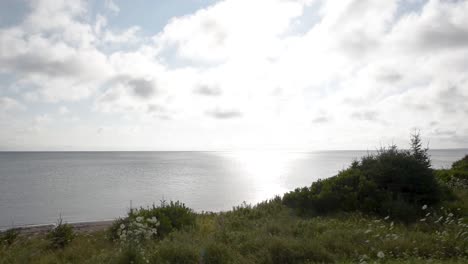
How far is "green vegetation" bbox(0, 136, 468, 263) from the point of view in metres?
7.07

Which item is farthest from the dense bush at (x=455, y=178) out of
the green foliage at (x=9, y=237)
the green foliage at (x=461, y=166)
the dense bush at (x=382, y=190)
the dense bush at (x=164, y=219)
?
the green foliage at (x=9, y=237)

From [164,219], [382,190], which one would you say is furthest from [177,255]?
[382,190]

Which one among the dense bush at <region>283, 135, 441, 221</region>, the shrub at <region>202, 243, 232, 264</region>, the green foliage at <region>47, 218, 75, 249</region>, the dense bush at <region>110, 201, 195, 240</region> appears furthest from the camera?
the dense bush at <region>283, 135, 441, 221</region>

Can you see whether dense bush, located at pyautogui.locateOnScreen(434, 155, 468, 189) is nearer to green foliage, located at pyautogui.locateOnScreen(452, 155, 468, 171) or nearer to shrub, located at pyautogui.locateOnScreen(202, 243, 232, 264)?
green foliage, located at pyautogui.locateOnScreen(452, 155, 468, 171)

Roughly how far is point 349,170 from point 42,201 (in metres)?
38.6

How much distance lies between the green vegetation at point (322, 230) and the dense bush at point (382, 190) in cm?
4

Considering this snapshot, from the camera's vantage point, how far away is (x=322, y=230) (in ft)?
31.1

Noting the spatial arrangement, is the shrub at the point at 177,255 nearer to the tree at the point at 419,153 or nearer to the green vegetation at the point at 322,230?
the green vegetation at the point at 322,230

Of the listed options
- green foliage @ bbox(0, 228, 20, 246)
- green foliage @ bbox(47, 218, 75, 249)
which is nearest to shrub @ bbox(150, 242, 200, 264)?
green foliage @ bbox(47, 218, 75, 249)

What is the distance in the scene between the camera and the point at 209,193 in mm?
46719

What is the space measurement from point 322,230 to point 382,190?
14.9 ft

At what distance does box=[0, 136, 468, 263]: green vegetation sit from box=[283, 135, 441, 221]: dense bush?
0.04 metres

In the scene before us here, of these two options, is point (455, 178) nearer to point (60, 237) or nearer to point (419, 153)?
point (419, 153)

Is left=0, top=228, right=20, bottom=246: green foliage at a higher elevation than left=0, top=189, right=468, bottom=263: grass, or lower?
lower
